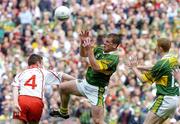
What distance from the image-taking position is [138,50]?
29.4 metres

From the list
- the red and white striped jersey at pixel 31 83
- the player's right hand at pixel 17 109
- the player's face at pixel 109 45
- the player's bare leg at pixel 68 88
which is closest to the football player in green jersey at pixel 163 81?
the player's face at pixel 109 45

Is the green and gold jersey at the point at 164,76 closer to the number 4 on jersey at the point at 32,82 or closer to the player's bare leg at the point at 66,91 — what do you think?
the player's bare leg at the point at 66,91

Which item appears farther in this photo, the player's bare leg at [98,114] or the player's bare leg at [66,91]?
the player's bare leg at [66,91]

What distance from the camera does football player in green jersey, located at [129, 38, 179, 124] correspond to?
18.8 metres

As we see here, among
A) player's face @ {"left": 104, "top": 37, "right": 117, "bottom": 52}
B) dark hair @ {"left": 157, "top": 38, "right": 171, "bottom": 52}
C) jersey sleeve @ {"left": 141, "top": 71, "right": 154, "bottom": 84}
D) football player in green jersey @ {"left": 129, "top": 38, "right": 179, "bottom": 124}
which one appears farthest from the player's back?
dark hair @ {"left": 157, "top": 38, "right": 171, "bottom": 52}

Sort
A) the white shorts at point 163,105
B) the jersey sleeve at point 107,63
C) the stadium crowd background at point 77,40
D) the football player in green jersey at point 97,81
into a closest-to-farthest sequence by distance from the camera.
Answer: the white shorts at point 163,105
the jersey sleeve at point 107,63
the football player in green jersey at point 97,81
the stadium crowd background at point 77,40

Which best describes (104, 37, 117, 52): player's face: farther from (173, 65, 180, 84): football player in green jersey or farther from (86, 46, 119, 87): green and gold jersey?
(173, 65, 180, 84): football player in green jersey

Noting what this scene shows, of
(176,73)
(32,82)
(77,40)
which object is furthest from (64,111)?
(77,40)

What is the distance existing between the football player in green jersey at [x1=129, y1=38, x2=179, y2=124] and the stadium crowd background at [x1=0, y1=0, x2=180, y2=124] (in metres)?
5.82

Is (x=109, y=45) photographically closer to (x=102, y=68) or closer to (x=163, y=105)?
(x=102, y=68)

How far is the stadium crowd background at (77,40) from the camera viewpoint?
25.9m

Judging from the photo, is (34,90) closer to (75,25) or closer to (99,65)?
(99,65)

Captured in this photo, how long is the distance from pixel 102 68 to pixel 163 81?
1.20m

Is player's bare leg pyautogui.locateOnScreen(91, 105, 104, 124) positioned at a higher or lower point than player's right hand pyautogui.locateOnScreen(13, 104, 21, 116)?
lower
